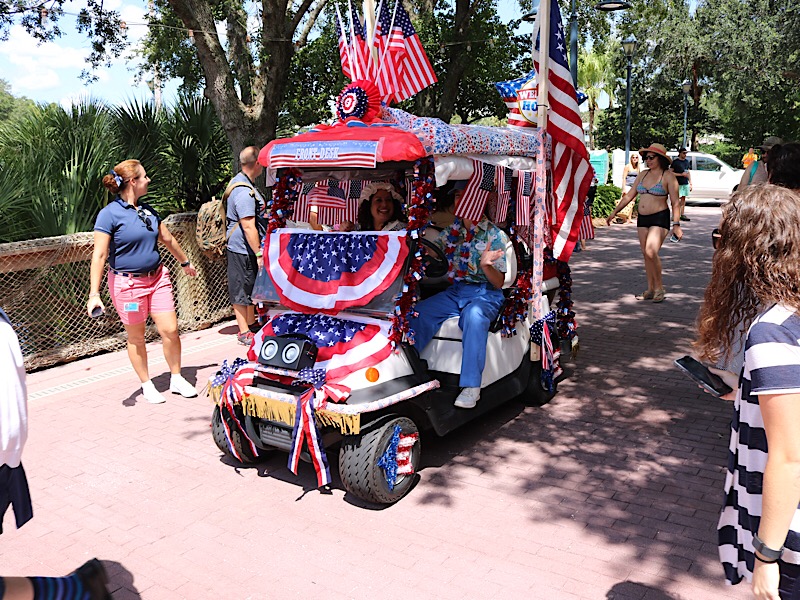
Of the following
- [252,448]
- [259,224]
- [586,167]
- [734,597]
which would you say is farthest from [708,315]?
[259,224]

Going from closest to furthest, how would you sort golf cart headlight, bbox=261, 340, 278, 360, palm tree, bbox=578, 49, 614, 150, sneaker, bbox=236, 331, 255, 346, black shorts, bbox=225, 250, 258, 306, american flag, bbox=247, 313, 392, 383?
american flag, bbox=247, 313, 392, 383 < golf cart headlight, bbox=261, 340, 278, 360 < black shorts, bbox=225, 250, 258, 306 < sneaker, bbox=236, 331, 255, 346 < palm tree, bbox=578, 49, 614, 150

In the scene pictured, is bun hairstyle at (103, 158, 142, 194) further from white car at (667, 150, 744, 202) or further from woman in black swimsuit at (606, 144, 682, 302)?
white car at (667, 150, 744, 202)

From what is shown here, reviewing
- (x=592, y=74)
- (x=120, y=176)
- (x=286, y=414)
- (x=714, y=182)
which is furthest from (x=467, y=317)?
(x=592, y=74)

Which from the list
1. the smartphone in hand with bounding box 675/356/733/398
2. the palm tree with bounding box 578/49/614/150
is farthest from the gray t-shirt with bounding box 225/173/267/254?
the palm tree with bounding box 578/49/614/150

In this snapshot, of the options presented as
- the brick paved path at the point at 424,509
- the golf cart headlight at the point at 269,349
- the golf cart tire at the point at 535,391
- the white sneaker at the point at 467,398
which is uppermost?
the golf cart headlight at the point at 269,349

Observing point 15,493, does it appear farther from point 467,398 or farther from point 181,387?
point 181,387

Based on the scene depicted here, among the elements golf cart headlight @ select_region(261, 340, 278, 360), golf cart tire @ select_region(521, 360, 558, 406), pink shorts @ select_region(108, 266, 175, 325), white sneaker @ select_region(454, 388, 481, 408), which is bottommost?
golf cart tire @ select_region(521, 360, 558, 406)

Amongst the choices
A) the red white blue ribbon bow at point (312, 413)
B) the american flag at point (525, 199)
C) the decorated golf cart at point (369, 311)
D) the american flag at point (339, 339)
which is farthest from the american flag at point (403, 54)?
the red white blue ribbon bow at point (312, 413)

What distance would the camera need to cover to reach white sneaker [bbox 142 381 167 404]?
6.15 m

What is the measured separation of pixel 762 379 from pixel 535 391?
12.6ft

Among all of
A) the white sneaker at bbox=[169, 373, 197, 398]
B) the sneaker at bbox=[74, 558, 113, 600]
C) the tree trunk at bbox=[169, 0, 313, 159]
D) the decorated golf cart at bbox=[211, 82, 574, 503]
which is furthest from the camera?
the tree trunk at bbox=[169, 0, 313, 159]

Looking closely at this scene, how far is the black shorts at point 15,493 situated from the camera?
8.16ft

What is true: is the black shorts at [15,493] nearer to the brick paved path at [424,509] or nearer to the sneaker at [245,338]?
the brick paved path at [424,509]

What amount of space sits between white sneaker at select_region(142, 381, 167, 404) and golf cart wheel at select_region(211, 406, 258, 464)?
1558mm
